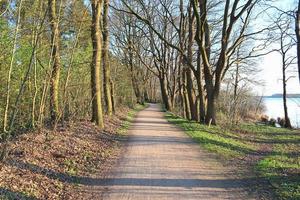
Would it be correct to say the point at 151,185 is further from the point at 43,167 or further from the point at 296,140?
the point at 296,140

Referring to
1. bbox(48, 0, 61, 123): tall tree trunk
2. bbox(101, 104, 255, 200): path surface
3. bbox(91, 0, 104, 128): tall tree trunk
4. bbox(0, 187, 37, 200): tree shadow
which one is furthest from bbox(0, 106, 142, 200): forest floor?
bbox(91, 0, 104, 128): tall tree trunk

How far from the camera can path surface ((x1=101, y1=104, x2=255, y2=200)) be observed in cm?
759

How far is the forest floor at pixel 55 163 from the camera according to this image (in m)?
7.39

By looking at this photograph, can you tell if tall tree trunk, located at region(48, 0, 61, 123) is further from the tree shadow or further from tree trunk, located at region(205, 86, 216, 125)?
tree trunk, located at region(205, 86, 216, 125)

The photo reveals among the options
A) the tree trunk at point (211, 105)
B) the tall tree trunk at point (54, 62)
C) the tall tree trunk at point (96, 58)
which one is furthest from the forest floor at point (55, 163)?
the tree trunk at point (211, 105)

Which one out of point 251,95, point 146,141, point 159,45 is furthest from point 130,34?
point 146,141

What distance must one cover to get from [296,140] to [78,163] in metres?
14.7

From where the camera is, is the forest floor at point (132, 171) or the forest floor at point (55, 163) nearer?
the forest floor at point (55, 163)

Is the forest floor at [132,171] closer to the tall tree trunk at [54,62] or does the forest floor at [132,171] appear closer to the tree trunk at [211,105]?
the tall tree trunk at [54,62]

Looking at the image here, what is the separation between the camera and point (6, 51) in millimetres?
10688

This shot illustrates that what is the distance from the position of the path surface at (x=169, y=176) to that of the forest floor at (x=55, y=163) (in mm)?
552

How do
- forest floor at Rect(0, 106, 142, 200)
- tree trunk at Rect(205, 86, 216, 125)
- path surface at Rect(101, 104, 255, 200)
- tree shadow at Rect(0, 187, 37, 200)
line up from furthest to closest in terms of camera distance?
tree trunk at Rect(205, 86, 216, 125) → path surface at Rect(101, 104, 255, 200) → forest floor at Rect(0, 106, 142, 200) → tree shadow at Rect(0, 187, 37, 200)

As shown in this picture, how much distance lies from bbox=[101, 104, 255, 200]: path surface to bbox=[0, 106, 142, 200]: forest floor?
55 cm

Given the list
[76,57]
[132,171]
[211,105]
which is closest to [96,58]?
[76,57]
